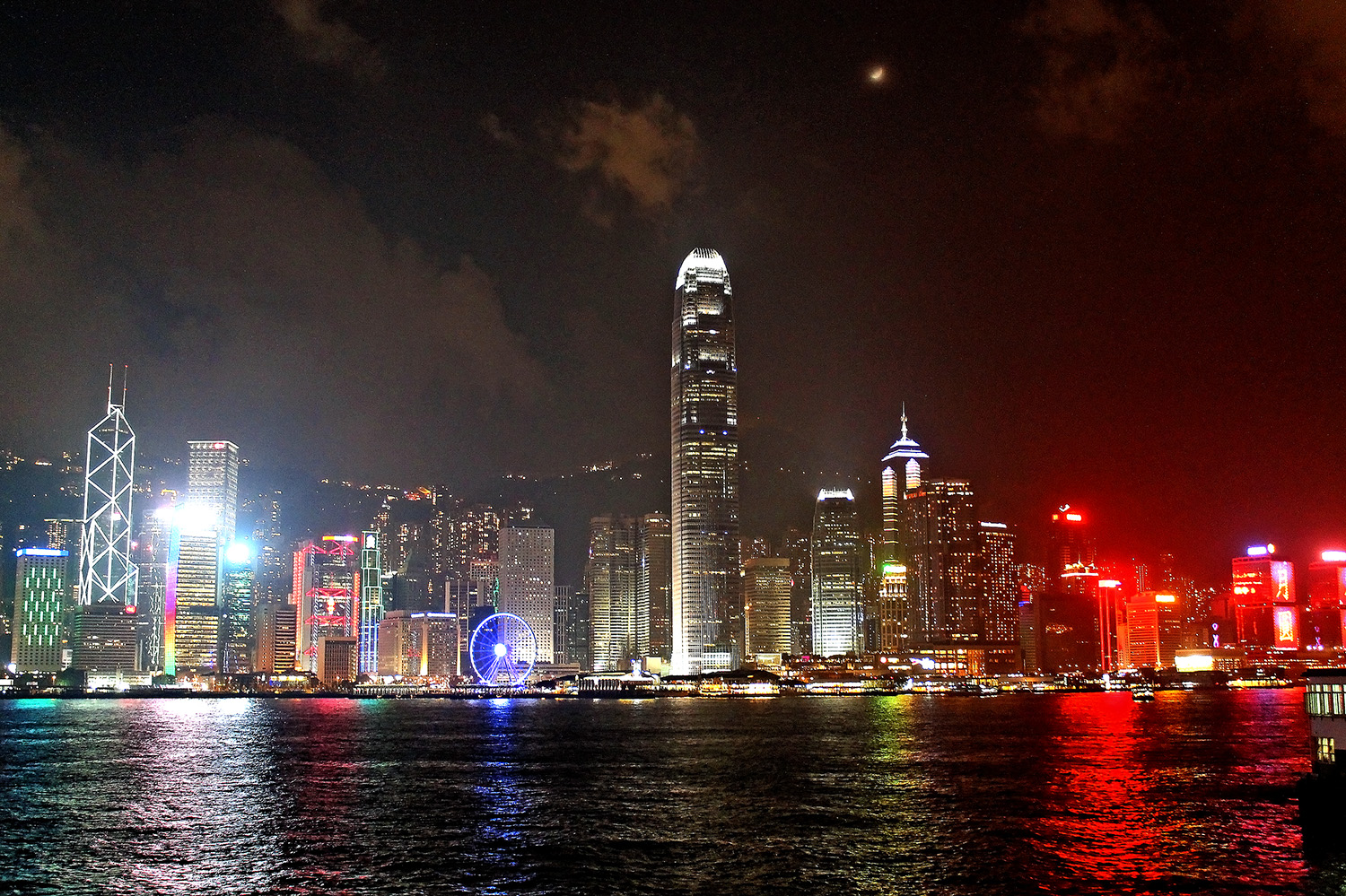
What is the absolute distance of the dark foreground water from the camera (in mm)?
42250

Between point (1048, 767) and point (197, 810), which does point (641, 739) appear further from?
point (197, 810)

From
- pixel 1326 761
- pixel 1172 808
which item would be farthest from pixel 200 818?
pixel 1326 761

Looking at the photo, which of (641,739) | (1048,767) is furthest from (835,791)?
(641,739)

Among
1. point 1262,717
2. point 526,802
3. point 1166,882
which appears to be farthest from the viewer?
point 1262,717

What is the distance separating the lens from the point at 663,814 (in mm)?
57125

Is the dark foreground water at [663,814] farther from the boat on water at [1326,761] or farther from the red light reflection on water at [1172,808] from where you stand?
the boat on water at [1326,761]

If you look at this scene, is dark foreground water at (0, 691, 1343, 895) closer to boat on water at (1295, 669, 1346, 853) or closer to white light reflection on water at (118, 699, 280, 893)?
white light reflection on water at (118, 699, 280, 893)

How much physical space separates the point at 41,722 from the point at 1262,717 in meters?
139

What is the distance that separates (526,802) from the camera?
205 feet

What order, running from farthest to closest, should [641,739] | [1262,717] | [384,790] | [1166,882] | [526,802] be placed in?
[1262,717], [641,739], [384,790], [526,802], [1166,882]

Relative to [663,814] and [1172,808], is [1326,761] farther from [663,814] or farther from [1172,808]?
[663,814]

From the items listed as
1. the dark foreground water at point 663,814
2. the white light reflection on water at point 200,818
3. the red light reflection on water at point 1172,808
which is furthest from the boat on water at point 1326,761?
the white light reflection on water at point 200,818

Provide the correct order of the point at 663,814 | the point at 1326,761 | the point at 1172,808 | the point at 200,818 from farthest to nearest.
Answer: the point at 1172,808
the point at 663,814
the point at 200,818
the point at 1326,761

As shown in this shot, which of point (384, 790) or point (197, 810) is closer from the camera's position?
point (197, 810)
